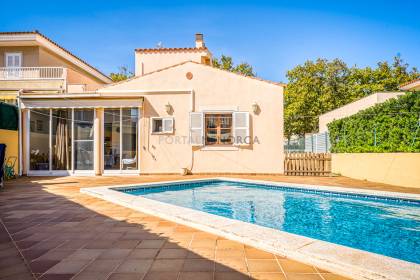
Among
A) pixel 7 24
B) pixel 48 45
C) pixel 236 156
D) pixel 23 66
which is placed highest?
pixel 7 24

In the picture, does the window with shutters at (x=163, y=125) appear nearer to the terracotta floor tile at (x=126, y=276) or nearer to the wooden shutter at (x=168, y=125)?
the wooden shutter at (x=168, y=125)

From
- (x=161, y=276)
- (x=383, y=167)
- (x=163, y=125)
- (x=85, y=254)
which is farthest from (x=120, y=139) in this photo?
(x=161, y=276)

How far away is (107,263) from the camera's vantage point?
2613 millimetres

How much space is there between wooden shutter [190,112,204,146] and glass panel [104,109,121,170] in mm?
3074

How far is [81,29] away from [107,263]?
1664cm

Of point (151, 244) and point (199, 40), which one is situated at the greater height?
point (199, 40)

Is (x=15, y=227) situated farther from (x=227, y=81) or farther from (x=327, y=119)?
(x=327, y=119)

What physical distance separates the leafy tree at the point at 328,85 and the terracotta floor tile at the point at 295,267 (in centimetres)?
2502

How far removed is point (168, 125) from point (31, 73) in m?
9.65

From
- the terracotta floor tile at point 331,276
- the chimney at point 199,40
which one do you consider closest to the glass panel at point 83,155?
the chimney at point 199,40

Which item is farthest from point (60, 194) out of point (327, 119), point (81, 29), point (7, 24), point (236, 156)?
point (327, 119)

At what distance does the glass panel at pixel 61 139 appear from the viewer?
36.9 ft

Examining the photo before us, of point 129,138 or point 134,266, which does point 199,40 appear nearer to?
point 129,138

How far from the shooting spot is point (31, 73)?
15.4 meters
